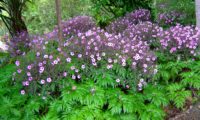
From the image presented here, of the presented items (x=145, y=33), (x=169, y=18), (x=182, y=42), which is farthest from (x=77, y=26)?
(x=182, y=42)

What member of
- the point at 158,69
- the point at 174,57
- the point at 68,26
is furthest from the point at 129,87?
the point at 68,26

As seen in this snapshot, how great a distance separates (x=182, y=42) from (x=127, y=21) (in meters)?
2.27

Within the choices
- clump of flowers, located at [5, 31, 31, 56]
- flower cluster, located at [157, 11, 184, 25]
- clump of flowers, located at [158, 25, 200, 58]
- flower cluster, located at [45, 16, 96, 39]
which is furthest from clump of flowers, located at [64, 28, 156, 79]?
flower cluster, located at [157, 11, 184, 25]

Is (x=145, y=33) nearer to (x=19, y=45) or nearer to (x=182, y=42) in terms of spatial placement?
(x=182, y=42)

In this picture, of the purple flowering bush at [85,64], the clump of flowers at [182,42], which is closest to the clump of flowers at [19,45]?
the purple flowering bush at [85,64]

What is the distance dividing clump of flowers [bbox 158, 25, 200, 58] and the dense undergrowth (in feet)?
0.05

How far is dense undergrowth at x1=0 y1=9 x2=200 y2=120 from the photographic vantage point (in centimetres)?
355

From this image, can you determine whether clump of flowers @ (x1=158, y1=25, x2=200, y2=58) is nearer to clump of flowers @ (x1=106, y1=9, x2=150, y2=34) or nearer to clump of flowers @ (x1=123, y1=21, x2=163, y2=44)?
clump of flowers @ (x1=123, y1=21, x2=163, y2=44)

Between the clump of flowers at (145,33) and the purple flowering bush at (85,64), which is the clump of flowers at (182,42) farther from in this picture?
the purple flowering bush at (85,64)

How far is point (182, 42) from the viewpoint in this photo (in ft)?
14.4

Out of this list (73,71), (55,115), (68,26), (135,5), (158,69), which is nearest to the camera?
(55,115)

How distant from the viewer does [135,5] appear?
27.6 feet

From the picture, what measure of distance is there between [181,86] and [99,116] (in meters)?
1.31

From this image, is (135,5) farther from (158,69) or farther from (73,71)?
(73,71)
